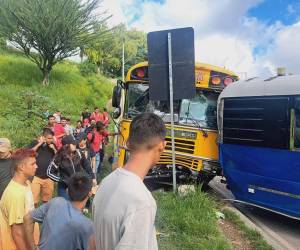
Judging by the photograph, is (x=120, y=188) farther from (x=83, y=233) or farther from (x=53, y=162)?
(x=53, y=162)

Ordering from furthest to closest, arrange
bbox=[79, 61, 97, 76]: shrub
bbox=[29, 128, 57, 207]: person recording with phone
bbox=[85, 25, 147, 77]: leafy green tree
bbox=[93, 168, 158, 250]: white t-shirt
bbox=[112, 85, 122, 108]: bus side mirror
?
bbox=[79, 61, 97, 76]: shrub
bbox=[85, 25, 147, 77]: leafy green tree
bbox=[112, 85, 122, 108]: bus side mirror
bbox=[29, 128, 57, 207]: person recording with phone
bbox=[93, 168, 158, 250]: white t-shirt

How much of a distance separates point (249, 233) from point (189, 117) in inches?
145

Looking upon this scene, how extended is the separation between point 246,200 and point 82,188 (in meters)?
5.75

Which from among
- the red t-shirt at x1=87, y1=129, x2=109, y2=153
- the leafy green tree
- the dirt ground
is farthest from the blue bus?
the leafy green tree

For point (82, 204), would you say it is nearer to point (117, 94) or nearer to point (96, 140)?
point (117, 94)

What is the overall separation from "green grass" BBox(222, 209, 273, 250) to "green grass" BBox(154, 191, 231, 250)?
0.47 meters

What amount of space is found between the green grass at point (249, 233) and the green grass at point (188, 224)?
0.47 meters

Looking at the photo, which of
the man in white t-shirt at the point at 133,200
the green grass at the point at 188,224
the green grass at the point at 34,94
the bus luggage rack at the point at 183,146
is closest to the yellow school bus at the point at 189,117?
the bus luggage rack at the point at 183,146

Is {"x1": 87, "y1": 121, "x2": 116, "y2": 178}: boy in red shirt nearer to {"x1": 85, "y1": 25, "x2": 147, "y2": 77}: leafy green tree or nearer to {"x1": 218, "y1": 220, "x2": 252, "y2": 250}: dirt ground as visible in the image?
{"x1": 218, "y1": 220, "x2": 252, "y2": 250}: dirt ground

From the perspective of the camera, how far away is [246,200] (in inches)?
348

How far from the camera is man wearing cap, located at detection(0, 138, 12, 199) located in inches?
222

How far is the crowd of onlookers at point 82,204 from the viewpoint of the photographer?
212cm

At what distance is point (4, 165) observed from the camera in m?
5.73

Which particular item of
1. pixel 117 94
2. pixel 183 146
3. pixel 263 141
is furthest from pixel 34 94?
pixel 263 141
